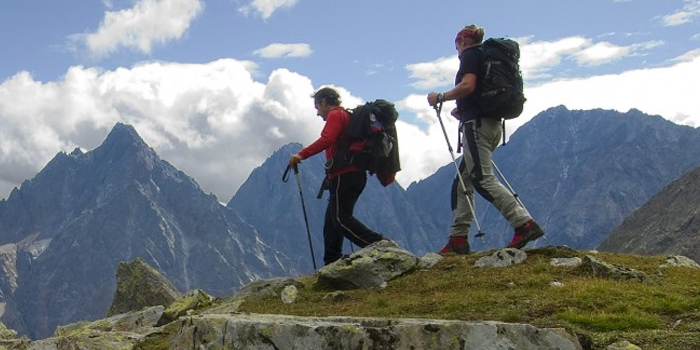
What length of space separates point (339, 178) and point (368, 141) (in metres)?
1.10

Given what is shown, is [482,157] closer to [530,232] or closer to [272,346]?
[530,232]

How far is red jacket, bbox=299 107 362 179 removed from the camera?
50.5 ft

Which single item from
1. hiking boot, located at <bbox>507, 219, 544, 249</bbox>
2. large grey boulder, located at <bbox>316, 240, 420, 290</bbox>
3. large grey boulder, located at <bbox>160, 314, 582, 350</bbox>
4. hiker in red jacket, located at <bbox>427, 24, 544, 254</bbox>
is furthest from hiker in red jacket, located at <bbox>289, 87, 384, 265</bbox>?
large grey boulder, located at <bbox>160, 314, 582, 350</bbox>

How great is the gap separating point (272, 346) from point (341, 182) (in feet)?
28.0

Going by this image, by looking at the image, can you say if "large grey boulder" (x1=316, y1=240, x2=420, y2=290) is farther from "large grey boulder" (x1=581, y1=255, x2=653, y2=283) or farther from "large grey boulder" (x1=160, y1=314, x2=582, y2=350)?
"large grey boulder" (x1=160, y1=314, x2=582, y2=350)

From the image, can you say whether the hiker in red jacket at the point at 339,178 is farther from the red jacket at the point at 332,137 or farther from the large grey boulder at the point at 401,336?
the large grey boulder at the point at 401,336

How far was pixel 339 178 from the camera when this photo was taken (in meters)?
16.0

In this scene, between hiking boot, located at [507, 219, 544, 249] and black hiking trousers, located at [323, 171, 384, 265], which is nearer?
hiking boot, located at [507, 219, 544, 249]

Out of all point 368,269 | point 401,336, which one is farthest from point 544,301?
point 368,269

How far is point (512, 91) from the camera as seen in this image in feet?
47.1

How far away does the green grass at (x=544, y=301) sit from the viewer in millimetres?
9305

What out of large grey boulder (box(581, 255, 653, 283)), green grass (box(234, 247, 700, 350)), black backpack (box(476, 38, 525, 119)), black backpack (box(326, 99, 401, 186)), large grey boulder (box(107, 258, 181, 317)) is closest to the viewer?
green grass (box(234, 247, 700, 350))

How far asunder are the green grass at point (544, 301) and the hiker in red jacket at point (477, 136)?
918mm

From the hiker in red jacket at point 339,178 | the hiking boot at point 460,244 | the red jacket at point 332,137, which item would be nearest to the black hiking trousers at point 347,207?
the hiker in red jacket at point 339,178
